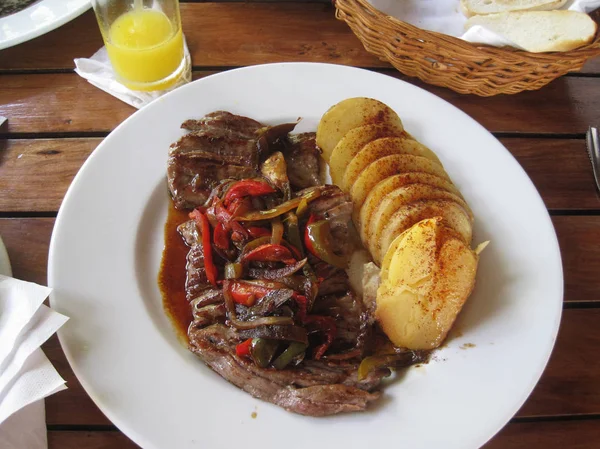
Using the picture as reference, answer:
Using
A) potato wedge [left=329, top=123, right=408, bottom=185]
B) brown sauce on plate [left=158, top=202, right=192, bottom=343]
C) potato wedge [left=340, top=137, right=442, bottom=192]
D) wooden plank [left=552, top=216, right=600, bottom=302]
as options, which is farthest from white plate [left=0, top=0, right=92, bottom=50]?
wooden plank [left=552, top=216, right=600, bottom=302]

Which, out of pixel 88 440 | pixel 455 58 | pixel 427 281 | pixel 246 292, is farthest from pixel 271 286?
pixel 455 58

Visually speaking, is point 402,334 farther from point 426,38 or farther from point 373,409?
point 426,38

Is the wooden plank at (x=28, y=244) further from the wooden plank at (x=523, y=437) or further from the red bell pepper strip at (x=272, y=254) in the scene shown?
the red bell pepper strip at (x=272, y=254)

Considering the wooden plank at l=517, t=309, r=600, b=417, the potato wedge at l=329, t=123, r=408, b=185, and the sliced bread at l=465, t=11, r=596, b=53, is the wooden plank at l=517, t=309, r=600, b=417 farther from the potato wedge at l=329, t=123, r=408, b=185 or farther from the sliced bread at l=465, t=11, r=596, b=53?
the sliced bread at l=465, t=11, r=596, b=53

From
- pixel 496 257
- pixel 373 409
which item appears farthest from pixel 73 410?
pixel 496 257

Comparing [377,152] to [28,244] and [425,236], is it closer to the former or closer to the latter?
[425,236]

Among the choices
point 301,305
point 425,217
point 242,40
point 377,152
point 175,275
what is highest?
point 242,40
